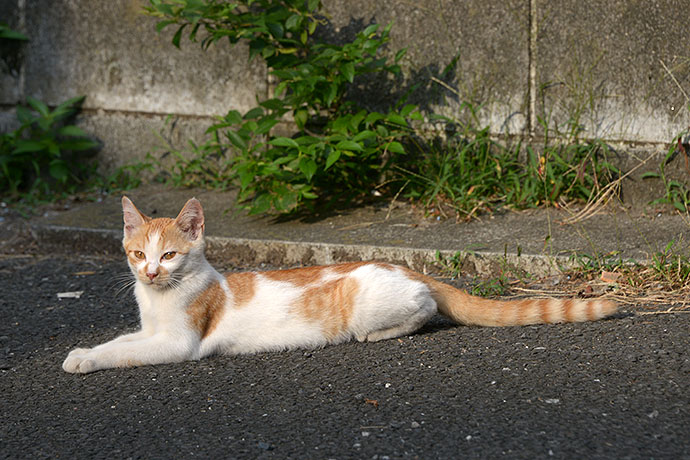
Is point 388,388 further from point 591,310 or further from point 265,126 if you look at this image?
point 265,126

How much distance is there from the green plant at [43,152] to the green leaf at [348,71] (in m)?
2.64

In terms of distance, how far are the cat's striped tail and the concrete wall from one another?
2.05 metres

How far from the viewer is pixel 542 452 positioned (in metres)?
2.26

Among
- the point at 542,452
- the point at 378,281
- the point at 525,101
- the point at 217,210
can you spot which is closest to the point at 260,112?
the point at 217,210

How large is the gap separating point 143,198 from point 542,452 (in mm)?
4237

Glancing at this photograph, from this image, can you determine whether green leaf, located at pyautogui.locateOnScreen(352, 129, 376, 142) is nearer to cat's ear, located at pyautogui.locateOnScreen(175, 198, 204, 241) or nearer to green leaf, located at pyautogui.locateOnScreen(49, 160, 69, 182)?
cat's ear, located at pyautogui.locateOnScreen(175, 198, 204, 241)

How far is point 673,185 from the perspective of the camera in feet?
16.0

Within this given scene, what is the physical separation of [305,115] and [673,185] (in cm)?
253

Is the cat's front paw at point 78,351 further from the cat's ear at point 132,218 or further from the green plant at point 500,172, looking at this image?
the green plant at point 500,172

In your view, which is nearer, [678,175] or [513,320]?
[513,320]

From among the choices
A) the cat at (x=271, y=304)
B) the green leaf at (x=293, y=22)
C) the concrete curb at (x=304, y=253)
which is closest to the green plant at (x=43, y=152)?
the concrete curb at (x=304, y=253)

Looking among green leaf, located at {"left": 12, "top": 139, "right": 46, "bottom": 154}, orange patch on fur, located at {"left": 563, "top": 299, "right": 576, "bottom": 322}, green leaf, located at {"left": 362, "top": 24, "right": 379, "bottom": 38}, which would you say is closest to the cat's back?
orange patch on fur, located at {"left": 563, "top": 299, "right": 576, "bottom": 322}

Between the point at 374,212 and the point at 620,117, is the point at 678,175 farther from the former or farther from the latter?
the point at 374,212

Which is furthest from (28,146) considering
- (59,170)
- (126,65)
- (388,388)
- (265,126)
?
(388,388)
